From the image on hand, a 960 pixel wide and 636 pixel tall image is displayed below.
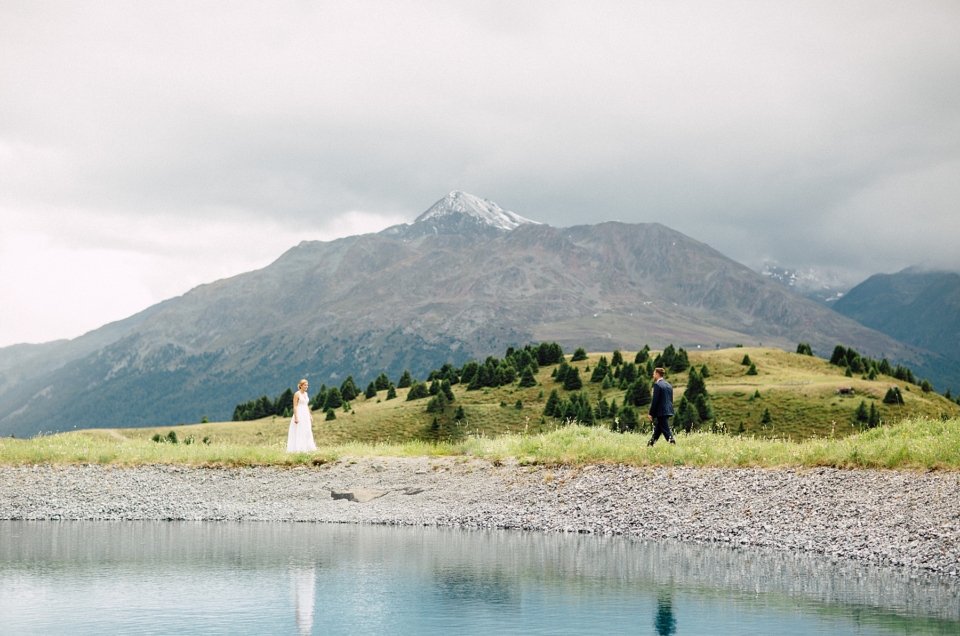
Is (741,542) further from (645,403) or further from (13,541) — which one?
(645,403)

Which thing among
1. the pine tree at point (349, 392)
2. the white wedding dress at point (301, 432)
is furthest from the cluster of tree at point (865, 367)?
the white wedding dress at point (301, 432)

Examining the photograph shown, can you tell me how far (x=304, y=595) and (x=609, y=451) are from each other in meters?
17.3

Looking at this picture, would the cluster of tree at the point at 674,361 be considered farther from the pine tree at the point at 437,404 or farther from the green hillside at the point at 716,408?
the pine tree at the point at 437,404

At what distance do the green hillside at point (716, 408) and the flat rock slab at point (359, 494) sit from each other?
1638 inches

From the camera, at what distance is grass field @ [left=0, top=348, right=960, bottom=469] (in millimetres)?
31094

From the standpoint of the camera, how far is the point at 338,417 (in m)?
91.8

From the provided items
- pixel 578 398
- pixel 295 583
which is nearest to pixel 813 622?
pixel 295 583

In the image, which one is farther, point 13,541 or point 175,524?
point 175,524

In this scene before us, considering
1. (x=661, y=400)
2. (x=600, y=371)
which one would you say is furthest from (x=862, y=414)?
(x=661, y=400)

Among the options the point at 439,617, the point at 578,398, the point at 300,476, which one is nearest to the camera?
the point at 439,617

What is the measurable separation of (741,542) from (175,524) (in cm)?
1873

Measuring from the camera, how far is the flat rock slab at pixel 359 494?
32688 millimetres

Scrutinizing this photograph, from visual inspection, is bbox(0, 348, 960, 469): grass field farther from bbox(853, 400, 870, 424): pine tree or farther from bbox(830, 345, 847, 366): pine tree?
bbox(830, 345, 847, 366): pine tree

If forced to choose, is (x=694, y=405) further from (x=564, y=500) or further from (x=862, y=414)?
(x=564, y=500)
